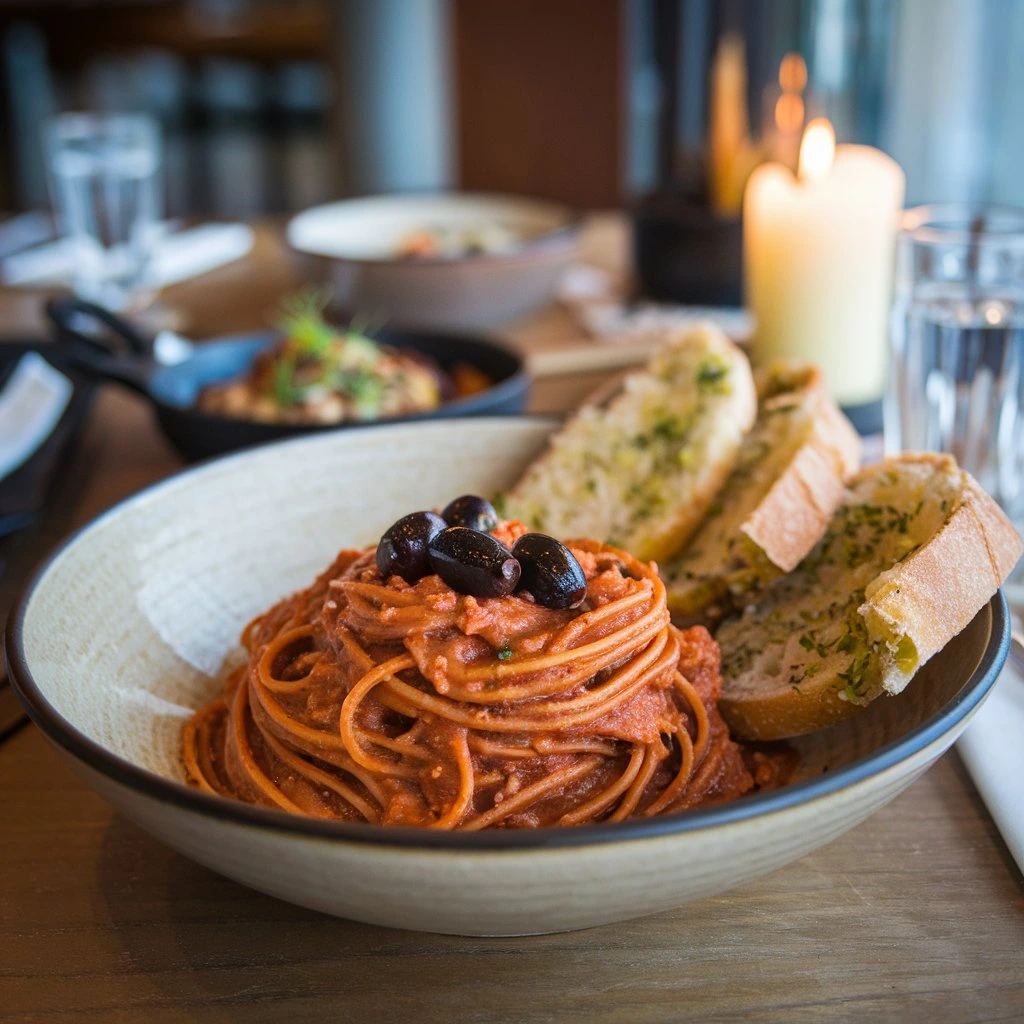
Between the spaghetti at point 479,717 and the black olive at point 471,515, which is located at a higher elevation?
the black olive at point 471,515

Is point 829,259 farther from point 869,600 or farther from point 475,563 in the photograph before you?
point 475,563

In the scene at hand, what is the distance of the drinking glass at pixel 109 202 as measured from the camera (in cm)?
390

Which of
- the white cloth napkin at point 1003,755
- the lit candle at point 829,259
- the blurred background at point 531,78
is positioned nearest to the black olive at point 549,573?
the white cloth napkin at point 1003,755

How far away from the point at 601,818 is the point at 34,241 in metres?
4.57

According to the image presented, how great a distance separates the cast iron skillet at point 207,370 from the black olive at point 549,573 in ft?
2.78

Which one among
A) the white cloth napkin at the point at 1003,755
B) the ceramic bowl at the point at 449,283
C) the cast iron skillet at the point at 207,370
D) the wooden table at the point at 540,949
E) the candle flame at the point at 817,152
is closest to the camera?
A: the wooden table at the point at 540,949

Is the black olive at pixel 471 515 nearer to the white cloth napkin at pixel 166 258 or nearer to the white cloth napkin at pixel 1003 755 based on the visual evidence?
the white cloth napkin at pixel 1003 755

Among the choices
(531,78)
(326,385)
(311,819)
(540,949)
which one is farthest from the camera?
(531,78)

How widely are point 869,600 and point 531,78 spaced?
6263 mm

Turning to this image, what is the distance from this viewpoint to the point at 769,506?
5.68 feet

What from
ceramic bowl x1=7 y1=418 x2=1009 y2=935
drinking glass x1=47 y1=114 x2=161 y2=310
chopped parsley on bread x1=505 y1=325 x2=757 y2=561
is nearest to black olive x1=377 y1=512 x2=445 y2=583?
ceramic bowl x1=7 y1=418 x2=1009 y2=935

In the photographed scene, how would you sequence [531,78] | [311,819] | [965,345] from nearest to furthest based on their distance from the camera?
[311,819], [965,345], [531,78]

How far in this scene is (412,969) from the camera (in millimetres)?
1221

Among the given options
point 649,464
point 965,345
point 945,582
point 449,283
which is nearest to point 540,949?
point 945,582
